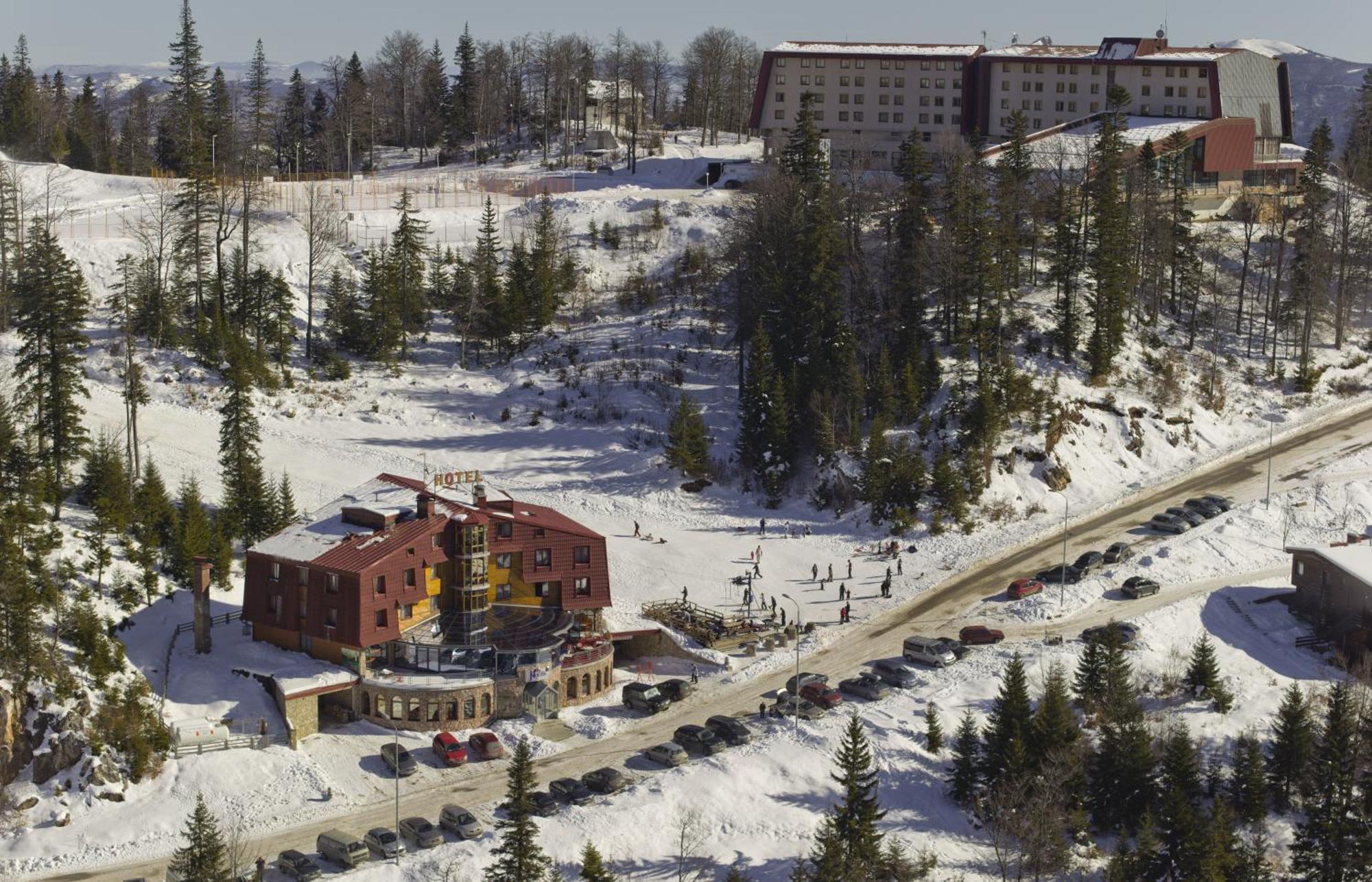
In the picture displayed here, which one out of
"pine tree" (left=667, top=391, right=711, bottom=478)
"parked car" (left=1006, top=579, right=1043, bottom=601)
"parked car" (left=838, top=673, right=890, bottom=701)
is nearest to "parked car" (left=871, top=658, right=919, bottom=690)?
"parked car" (left=838, top=673, right=890, bottom=701)

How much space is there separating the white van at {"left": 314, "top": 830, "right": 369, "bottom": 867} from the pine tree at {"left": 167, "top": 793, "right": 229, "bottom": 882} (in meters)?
3.46

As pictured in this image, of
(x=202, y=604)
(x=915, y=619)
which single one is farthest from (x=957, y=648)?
(x=202, y=604)

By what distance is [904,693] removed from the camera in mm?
64750

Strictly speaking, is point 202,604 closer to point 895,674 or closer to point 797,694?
point 797,694

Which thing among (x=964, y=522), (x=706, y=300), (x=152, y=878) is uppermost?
(x=706, y=300)

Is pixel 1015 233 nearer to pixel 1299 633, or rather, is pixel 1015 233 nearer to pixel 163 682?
pixel 1299 633

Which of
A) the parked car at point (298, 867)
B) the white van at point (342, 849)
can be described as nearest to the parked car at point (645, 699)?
the white van at point (342, 849)

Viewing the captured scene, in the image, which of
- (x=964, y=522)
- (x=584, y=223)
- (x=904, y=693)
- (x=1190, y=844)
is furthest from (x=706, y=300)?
(x=1190, y=844)

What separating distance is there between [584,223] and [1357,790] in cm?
7452

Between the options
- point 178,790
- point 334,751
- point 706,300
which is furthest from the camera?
point 706,300

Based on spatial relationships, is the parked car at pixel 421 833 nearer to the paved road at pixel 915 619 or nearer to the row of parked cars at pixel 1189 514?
the paved road at pixel 915 619

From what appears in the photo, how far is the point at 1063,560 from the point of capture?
7656cm

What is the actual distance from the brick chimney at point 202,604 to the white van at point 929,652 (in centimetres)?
3017

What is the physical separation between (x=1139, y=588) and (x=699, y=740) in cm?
2599
